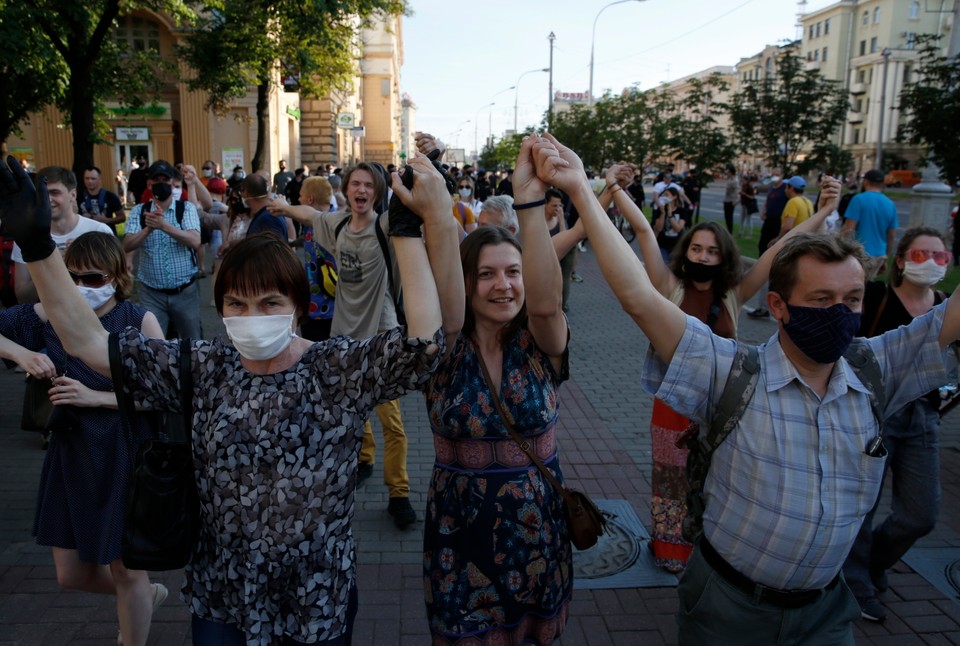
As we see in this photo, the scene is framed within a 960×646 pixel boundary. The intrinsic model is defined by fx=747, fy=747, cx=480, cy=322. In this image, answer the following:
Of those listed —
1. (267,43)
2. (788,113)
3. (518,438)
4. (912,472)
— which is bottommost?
(912,472)

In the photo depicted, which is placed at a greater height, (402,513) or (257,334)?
(257,334)

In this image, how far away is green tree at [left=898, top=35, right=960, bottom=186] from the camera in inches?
465

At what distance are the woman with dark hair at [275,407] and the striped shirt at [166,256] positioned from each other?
170 inches

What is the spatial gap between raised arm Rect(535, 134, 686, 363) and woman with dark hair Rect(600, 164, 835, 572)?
1859 millimetres

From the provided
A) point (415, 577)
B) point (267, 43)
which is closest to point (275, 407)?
point (415, 577)

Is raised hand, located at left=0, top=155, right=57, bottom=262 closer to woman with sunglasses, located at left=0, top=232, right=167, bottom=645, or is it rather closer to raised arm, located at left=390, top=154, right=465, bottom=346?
raised arm, located at left=390, top=154, right=465, bottom=346

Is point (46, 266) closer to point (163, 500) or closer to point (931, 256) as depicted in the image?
point (163, 500)

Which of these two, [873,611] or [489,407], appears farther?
[873,611]

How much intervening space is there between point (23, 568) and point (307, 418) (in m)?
3.06

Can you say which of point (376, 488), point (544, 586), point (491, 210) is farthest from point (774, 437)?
point (491, 210)

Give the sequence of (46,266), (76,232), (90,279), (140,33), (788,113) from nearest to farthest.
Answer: (46,266) → (90,279) → (76,232) → (788,113) → (140,33)

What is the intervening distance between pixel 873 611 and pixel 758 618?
203 cm

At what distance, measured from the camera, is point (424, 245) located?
2.27 meters

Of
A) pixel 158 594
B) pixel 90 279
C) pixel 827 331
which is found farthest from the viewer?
pixel 158 594
